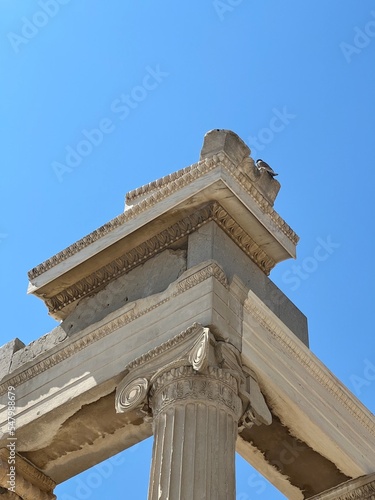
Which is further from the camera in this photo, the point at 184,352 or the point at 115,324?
the point at 115,324

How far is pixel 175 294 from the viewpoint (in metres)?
16.9

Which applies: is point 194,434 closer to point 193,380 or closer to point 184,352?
point 193,380

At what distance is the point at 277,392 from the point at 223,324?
176 cm

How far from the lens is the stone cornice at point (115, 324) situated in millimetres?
16750

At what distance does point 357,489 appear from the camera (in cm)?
1852

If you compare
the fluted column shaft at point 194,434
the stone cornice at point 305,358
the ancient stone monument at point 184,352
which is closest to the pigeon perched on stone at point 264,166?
the ancient stone monument at point 184,352

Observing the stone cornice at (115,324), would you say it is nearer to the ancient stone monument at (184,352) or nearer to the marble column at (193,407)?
the ancient stone monument at (184,352)

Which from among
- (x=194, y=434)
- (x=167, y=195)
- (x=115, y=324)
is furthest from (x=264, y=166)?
(x=194, y=434)

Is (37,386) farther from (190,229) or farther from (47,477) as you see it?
(190,229)

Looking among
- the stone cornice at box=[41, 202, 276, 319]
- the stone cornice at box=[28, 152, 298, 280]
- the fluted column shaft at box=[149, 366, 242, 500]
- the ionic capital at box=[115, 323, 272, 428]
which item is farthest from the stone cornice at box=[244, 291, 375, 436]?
the stone cornice at box=[28, 152, 298, 280]

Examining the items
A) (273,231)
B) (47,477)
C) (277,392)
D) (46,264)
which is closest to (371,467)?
(277,392)

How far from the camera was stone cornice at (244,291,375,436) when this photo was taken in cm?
1719

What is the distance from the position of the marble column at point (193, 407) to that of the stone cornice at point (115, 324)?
1131 millimetres

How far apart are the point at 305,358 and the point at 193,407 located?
3646 millimetres
